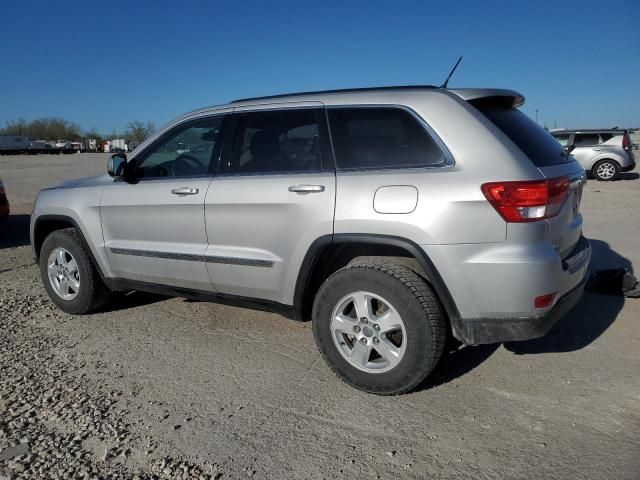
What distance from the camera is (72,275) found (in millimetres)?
4734

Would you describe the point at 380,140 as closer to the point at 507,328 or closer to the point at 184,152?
the point at 507,328

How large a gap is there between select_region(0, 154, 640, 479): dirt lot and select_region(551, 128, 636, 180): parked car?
1365cm

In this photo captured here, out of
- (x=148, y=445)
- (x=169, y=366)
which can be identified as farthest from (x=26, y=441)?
(x=169, y=366)

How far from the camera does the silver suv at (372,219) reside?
285cm

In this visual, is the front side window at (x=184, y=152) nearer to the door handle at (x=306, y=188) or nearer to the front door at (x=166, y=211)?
the front door at (x=166, y=211)

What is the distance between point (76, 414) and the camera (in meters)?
3.03

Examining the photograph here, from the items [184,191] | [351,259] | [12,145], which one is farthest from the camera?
[12,145]

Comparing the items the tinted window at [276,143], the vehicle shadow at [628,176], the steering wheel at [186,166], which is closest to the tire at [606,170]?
the vehicle shadow at [628,176]

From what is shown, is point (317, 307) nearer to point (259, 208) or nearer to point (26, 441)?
point (259, 208)

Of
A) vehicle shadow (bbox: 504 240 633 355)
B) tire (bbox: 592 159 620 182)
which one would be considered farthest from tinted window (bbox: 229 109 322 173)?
tire (bbox: 592 159 620 182)

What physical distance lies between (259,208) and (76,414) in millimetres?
1621

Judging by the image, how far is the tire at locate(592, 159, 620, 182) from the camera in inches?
647

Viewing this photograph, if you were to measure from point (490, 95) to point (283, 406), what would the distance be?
7.34 ft

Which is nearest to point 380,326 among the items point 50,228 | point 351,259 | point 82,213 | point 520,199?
point 351,259
